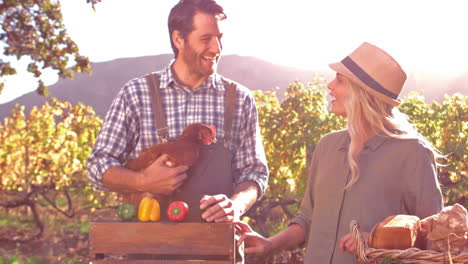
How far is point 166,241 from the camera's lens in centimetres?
257

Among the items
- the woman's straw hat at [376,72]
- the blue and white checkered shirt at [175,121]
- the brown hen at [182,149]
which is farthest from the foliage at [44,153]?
the woman's straw hat at [376,72]

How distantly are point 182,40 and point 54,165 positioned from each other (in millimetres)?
12261

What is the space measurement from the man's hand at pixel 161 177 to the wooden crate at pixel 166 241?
0.90ft

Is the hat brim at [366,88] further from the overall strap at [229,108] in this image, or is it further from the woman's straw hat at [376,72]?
the overall strap at [229,108]

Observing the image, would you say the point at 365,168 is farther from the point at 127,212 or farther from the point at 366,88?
the point at 127,212

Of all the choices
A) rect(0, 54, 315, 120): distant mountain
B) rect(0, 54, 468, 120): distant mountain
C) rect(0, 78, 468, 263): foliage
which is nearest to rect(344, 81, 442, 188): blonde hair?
rect(0, 78, 468, 263): foliage

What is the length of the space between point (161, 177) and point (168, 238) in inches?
14.2

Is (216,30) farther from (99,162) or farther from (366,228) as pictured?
(366,228)

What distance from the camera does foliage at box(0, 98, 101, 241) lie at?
47.6ft

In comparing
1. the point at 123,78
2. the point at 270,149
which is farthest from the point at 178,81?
the point at 123,78

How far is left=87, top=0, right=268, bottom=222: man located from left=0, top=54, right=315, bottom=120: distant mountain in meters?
50.5

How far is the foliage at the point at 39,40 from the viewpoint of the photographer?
991cm

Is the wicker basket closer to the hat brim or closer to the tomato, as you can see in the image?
the hat brim

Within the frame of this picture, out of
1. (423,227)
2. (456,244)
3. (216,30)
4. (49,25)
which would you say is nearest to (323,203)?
(423,227)
